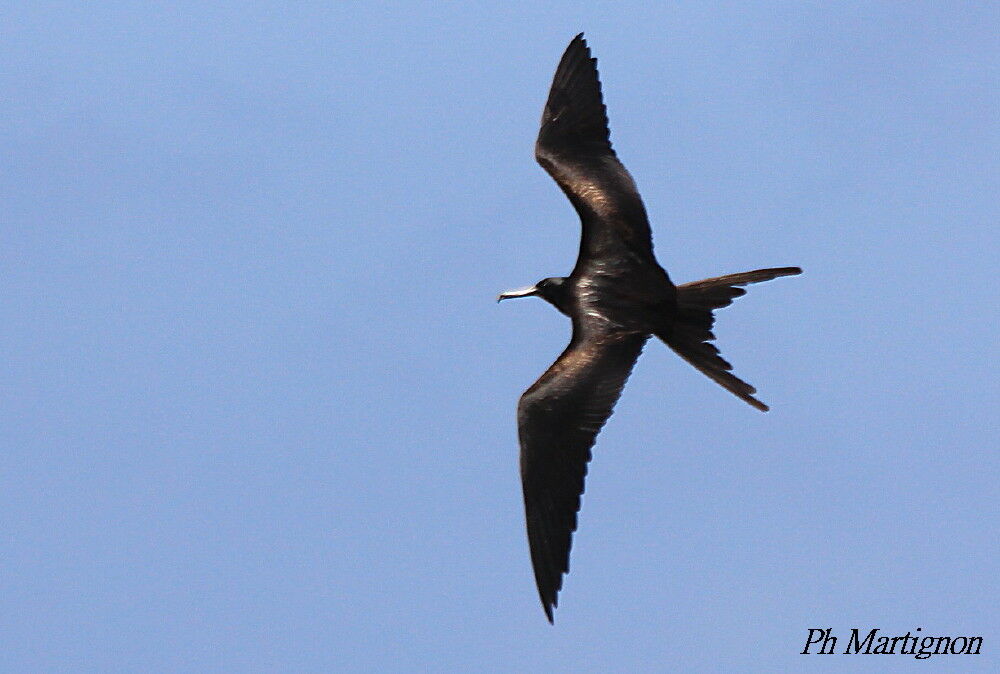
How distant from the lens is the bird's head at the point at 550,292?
10.6 metres

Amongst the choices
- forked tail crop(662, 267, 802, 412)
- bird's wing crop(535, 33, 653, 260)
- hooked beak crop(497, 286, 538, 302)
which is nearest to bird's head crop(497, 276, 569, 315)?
hooked beak crop(497, 286, 538, 302)

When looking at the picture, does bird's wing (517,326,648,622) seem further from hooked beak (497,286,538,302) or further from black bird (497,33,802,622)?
hooked beak (497,286,538,302)

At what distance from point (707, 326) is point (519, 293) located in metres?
1.84

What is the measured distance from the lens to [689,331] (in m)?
10.1

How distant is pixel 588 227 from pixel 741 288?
1470mm

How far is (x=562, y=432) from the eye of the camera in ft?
33.0

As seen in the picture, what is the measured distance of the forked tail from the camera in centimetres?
998

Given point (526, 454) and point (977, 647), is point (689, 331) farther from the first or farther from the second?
point (977, 647)

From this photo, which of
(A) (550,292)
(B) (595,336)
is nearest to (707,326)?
(B) (595,336)

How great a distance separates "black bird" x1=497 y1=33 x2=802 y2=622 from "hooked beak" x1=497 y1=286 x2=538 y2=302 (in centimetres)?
4

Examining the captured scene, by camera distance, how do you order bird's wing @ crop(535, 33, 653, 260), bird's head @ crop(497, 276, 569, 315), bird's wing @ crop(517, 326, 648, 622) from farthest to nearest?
bird's head @ crop(497, 276, 569, 315) → bird's wing @ crop(535, 33, 653, 260) → bird's wing @ crop(517, 326, 648, 622)

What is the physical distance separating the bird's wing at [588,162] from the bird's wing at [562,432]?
90 cm

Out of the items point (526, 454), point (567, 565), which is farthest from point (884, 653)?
point (526, 454)

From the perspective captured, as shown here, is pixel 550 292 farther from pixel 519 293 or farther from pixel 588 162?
pixel 588 162
